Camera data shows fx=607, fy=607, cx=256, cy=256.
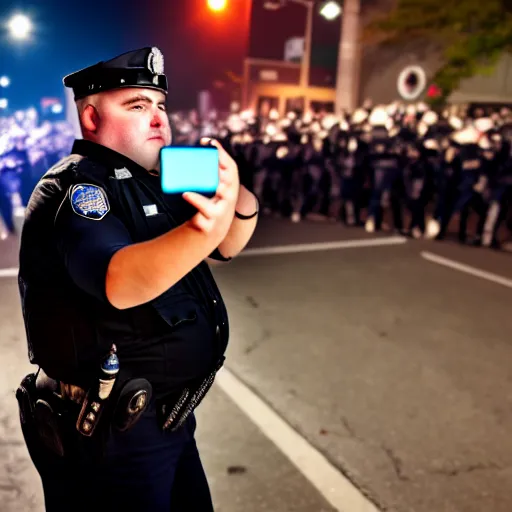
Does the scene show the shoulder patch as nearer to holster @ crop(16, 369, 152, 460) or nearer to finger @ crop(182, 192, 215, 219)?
finger @ crop(182, 192, 215, 219)

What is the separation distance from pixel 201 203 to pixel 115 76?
53 cm

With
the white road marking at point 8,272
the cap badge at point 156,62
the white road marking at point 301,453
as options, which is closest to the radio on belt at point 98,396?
the cap badge at point 156,62

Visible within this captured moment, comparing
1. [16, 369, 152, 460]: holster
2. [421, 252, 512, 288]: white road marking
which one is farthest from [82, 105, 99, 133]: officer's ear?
[421, 252, 512, 288]: white road marking

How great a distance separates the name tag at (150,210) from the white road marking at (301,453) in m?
1.80

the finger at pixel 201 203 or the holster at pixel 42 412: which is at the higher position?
the finger at pixel 201 203

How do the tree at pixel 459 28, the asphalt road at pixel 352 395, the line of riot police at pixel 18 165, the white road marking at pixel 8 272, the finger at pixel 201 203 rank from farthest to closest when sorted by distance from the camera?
1. the tree at pixel 459 28
2. the line of riot police at pixel 18 165
3. the white road marking at pixel 8 272
4. the asphalt road at pixel 352 395
5. the finger at pixel 201 203

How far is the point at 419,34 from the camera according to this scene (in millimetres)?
20406

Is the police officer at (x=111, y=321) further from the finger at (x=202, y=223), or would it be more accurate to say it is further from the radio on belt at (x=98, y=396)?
the finger at (x=202, y=223)

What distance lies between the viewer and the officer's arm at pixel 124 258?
1.18 m

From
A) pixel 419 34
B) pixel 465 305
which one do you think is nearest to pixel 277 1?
pixel 419 34

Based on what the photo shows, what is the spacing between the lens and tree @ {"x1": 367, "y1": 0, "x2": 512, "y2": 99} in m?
16.2

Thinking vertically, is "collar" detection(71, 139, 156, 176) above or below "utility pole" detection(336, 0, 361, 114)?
below

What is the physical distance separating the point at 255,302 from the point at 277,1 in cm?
2051

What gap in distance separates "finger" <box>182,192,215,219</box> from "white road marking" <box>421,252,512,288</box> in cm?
622
